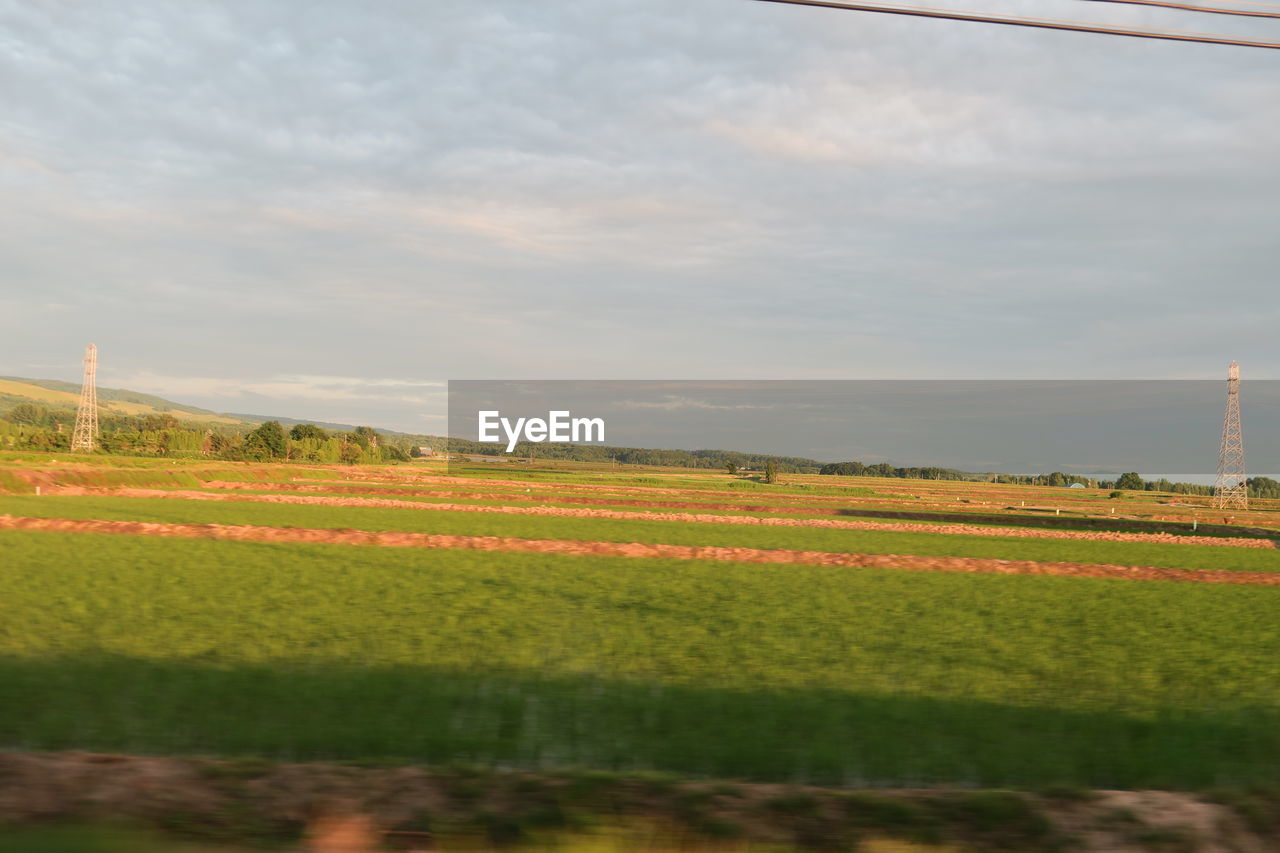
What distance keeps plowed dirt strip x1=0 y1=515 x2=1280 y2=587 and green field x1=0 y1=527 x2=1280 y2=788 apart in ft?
24.4

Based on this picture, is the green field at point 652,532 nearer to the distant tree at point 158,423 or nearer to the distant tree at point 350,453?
the distant tree at point 158,423

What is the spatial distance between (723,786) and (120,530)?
30554 mm

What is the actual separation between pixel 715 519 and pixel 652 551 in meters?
19.6

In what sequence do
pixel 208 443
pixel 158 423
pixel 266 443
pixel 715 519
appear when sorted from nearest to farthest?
pixel 715 519, pixel 266 443, pixel 208 443, pixel 158 423

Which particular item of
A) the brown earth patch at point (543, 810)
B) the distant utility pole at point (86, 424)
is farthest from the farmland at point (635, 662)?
the distant utility pole at point (86, 424)

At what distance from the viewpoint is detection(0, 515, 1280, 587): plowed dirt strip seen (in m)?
29.7

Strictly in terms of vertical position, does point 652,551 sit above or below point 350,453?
below

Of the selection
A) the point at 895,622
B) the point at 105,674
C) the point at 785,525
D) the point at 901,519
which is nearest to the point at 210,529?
the point at 105,674

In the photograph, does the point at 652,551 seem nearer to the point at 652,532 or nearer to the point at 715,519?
the point at 652,532

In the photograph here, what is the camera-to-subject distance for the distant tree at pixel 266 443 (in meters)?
146

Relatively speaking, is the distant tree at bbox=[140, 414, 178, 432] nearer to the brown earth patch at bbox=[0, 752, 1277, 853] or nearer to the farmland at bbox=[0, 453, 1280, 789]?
the farmland at bbox=[0, 453, 1280, 789]

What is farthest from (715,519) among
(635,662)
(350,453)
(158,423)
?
(158,423)

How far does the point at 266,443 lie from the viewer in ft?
486

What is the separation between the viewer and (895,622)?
17.7 meters
